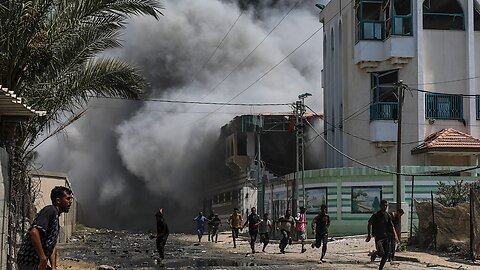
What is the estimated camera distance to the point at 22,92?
1399cm

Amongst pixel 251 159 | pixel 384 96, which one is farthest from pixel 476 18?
pixel 251 159

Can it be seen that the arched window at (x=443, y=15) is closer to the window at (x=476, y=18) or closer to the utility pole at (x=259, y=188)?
the window at (x=476, y=18)

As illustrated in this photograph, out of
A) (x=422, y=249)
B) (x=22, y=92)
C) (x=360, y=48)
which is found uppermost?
(x=360, y=48)

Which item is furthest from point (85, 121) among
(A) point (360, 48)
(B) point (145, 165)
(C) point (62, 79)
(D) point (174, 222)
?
(C) point (62, 79)

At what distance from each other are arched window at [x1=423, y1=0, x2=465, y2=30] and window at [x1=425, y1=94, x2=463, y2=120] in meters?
3.75

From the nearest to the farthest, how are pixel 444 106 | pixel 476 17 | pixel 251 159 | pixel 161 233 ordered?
1. pixel 161 233
2. pixel 444 106
3. pixel 476 17
4. pixel 251 159

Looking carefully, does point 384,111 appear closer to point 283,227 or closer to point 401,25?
point 401,25

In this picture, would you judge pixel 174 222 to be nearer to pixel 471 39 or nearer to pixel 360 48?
→ pixel 360 48

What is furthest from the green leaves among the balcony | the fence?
the balcony

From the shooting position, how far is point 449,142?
35906 mm

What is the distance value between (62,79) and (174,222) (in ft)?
131

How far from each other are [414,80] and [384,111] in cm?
217

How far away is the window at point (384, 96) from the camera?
37.7 metres

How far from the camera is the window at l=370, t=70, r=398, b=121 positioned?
37.7 m
